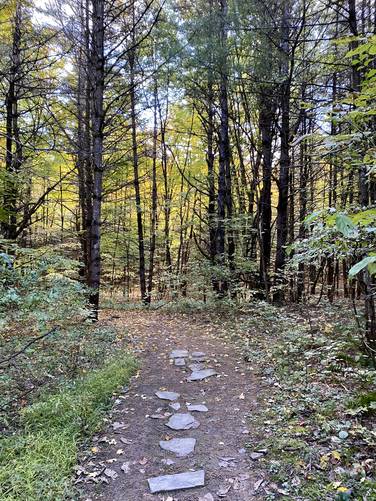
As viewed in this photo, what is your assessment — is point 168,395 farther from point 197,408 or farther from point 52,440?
point 52,440

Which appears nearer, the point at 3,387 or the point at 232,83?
the point at 3,387

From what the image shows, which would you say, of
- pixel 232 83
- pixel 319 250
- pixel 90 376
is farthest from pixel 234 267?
pixel 319 250

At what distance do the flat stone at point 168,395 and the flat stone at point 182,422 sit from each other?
420mm

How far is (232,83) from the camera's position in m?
8.35

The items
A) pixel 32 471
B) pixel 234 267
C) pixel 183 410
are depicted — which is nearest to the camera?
pixel 32 471

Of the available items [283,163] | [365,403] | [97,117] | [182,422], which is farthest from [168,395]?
[97,117]

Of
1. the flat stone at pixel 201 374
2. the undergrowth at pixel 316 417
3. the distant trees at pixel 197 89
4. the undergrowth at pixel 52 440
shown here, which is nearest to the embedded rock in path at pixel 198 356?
the flat stone at pixel 201 374

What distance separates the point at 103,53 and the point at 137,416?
7829 millimetres

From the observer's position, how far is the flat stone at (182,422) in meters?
3.42

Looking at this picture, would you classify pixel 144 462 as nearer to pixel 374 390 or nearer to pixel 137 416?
pixel 137 416

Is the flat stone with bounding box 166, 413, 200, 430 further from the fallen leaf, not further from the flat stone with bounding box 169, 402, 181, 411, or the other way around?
the fallen leaf

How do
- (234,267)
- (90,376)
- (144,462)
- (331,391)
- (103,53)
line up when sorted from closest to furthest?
(144,462) → (331,391) → (90,376) → (103,53) → (234,267)

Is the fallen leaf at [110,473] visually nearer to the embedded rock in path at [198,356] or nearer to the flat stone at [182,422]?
the flat stone at [182,422]

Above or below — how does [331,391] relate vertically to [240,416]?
above
